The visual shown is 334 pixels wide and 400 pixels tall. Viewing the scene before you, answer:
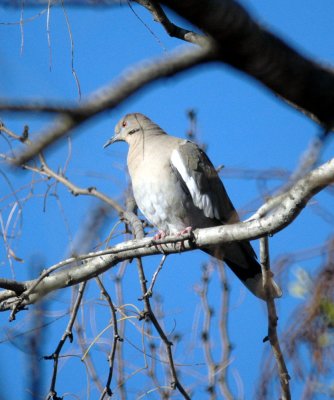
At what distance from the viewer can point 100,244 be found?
143 inches

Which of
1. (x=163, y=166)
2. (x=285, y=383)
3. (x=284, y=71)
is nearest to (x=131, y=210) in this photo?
(x=163, y=166)

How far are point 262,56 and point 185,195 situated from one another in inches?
138

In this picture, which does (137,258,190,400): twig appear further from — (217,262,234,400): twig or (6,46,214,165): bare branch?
(6,46,214,165): bare branch

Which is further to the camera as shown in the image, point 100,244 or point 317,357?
point 100,244

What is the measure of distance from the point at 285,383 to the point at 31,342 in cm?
173

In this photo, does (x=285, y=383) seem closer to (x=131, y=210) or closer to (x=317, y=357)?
(x=317, y=357)

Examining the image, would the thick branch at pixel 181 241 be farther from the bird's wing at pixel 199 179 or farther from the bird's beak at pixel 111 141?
the bird's beak at pixel 111 141

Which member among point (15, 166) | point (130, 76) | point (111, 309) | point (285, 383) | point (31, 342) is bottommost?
point (285, 383)

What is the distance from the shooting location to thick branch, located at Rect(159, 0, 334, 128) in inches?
31.7

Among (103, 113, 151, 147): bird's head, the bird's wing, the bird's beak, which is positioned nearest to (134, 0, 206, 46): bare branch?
the bird's wing

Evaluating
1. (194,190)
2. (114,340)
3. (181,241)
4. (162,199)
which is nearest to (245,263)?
(194,190)

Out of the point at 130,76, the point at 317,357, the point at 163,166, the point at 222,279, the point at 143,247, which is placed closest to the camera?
the point at 130,76

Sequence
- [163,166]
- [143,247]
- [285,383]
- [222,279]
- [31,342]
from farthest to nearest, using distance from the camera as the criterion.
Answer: [163,166], [222,279], [143,247], [285,383], [31,342]

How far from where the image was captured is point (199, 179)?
14.3 feet
